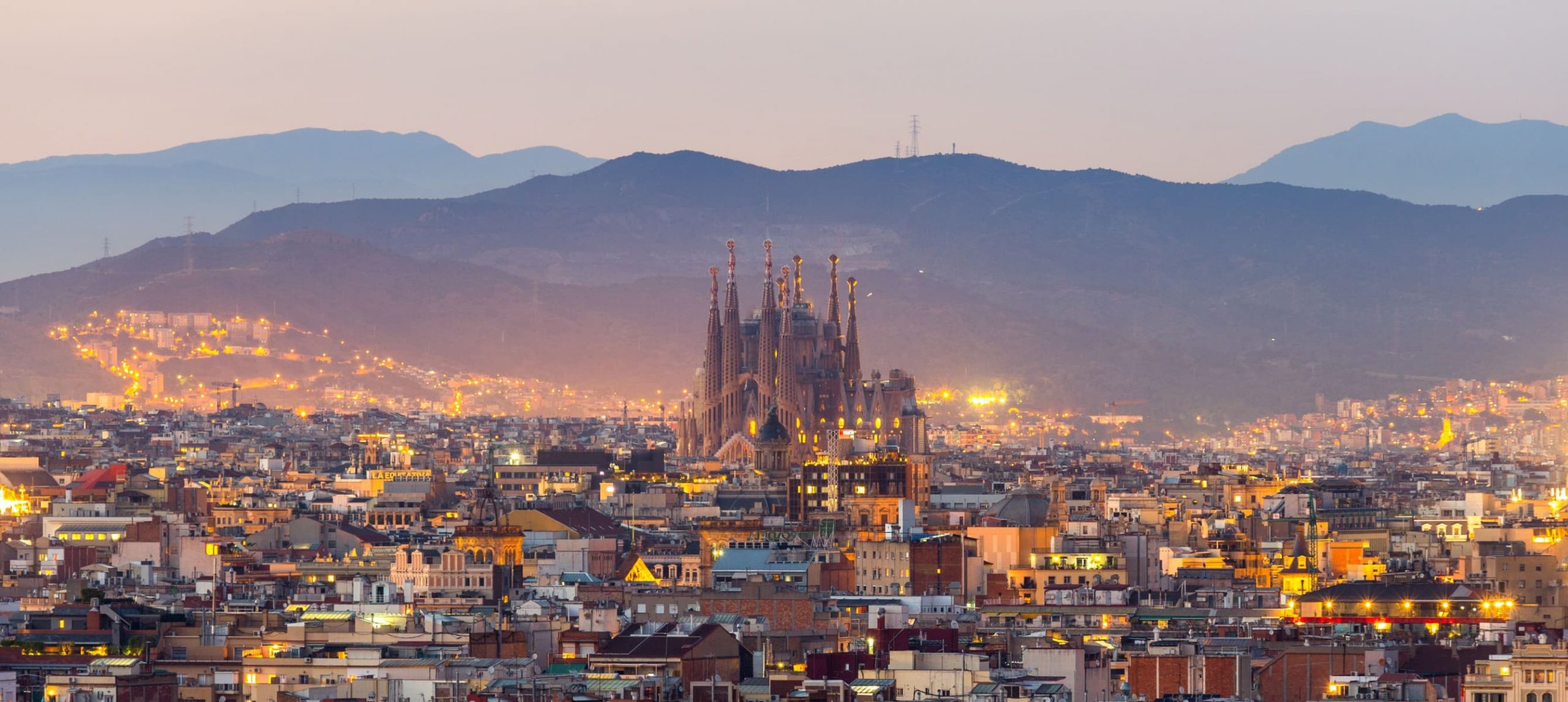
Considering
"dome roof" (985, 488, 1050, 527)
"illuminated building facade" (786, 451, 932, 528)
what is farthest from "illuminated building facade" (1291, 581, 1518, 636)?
"illuminated building facade" (786, 451, 932, 528)

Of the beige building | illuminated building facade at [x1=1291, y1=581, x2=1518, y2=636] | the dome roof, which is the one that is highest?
the dome roof

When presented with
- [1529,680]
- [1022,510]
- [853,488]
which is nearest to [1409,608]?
[1529,680]

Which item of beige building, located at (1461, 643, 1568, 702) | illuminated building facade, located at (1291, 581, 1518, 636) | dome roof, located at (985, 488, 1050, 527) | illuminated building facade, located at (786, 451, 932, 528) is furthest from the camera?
illuminated building facade, located at (786, 451, 932, 528)

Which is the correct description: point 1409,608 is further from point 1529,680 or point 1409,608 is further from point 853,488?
point 853,488

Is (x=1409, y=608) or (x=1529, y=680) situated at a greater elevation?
(x=1409, y=608)

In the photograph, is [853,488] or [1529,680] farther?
[853,488]

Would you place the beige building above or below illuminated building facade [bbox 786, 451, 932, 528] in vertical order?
below

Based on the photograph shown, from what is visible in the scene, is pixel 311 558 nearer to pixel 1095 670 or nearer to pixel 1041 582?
pixel 1041 582

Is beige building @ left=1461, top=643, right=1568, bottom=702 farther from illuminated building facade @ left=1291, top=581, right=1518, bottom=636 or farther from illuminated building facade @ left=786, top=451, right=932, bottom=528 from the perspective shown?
illuminated building facade @ left=786, top=451, right=932, bottom=528

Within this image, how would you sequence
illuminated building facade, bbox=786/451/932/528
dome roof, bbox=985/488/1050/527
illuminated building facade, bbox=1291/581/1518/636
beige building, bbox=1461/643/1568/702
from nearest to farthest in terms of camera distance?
beige building, bbox=1461/643/1568/702, illuminated building facade, bbox=1291/581/1518/636, dome roof, bbox=985/488/1050/527, illuminated building facade, bbox=786/451/932/528
